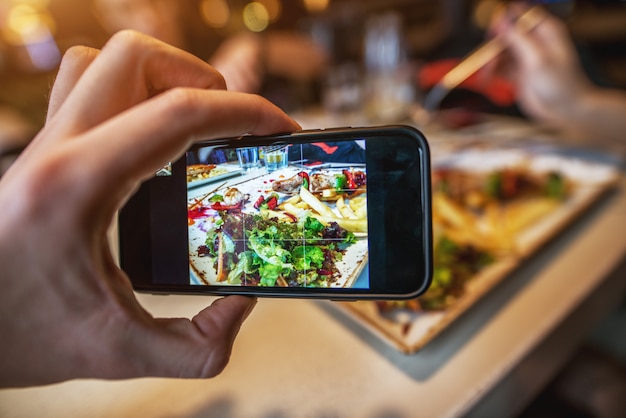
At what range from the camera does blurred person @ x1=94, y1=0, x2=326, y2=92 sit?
1.33 meters

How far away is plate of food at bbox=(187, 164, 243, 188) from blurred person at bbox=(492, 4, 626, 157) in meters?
0.96

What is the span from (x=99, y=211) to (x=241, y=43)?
5.05 feet

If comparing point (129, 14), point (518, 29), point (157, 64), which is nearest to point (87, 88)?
point (157, 64)

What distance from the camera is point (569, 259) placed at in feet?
1.98

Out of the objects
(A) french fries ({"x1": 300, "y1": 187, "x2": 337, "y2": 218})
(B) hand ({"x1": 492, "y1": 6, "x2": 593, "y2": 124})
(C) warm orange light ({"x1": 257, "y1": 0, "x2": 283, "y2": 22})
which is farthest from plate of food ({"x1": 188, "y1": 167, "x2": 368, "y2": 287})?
(C) warm orange light ({"x1": 257, "y1": 0, "x2": 283, "y2": 22})

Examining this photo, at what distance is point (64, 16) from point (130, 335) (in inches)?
117

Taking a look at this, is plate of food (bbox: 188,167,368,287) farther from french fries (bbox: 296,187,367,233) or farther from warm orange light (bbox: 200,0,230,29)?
warm orange light (bbox: 200,0,230,29)

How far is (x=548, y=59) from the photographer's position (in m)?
0.99

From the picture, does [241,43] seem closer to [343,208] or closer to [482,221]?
[482,221]

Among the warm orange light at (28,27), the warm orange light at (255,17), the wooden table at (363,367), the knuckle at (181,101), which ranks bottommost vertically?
the wooden table at (363,367)

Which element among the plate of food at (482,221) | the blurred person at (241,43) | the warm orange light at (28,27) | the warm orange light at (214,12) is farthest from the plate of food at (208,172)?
the warm orange light at (28,27)

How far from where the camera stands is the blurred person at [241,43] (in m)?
1.33

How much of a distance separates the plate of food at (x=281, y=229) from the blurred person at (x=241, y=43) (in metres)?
0.93

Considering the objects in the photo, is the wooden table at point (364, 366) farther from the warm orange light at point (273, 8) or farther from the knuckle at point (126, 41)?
the warm orange light at point (273, 8)
